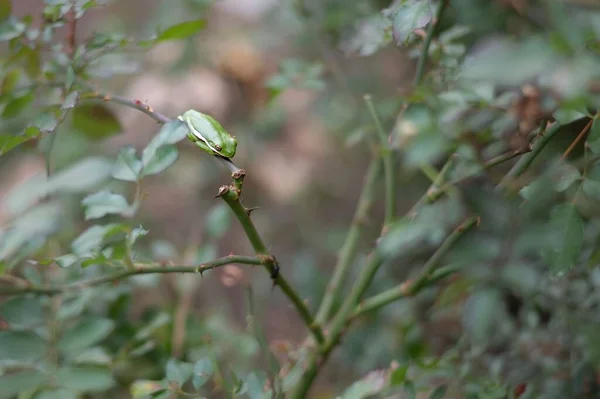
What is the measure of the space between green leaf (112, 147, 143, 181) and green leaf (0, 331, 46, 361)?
0.26 meters

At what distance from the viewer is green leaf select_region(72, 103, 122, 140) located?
2.95 feet

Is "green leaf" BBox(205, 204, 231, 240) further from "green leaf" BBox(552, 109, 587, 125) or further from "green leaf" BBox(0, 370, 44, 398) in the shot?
"green leaf" BBox(552, 109, 587, 125)

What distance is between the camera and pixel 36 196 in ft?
2.75

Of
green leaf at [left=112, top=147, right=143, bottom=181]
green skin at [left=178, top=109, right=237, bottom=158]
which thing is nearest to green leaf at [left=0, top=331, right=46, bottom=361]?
green leaf at [left=112, top=147, right=143, bottom=181]

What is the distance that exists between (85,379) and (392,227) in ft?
1.28

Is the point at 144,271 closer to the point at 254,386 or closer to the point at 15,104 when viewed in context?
the point at 254,386

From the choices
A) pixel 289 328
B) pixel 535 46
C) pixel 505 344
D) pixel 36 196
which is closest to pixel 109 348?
pixel 36 196

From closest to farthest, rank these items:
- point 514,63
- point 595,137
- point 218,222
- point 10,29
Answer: point 514,63, point 595,137, point 10,29, point 218,222

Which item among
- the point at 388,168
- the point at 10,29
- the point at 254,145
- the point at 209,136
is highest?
the point at 10,29

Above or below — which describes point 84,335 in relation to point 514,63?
below

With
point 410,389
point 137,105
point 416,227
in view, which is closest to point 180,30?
point 137,105

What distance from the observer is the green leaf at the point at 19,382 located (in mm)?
673

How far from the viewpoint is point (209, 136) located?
53 cm

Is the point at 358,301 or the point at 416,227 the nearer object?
the point at 416,227
